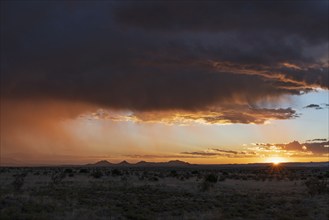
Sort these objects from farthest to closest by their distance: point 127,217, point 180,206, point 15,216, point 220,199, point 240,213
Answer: point 220,199 < point 180,206 < point 240,213 < point 127,217 < point 15,216

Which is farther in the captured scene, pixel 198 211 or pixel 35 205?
pixel 198 211

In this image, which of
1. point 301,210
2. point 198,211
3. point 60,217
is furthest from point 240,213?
point 60,217

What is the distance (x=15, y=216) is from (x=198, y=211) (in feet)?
35.9

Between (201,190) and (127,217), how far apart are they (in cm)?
1902

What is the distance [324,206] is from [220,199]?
25.1 ft

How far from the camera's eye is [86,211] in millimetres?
23703

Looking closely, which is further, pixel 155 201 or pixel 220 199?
pixel 220 199

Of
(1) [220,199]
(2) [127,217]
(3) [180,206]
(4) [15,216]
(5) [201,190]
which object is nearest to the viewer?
(4) [15,216]

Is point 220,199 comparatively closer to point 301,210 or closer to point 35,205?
point 301,210

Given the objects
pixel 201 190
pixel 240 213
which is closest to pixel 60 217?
pixel 240 213

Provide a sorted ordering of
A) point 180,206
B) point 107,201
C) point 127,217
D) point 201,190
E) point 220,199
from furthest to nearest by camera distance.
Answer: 1. point 201,190
2. point 220,199
3. point 107,201
4. point 180,206
5. point 127,217

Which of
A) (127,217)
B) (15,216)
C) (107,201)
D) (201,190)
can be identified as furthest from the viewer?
(201,190)

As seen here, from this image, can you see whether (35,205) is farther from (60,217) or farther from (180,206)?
(180,206)

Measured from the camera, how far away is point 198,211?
26297mm
